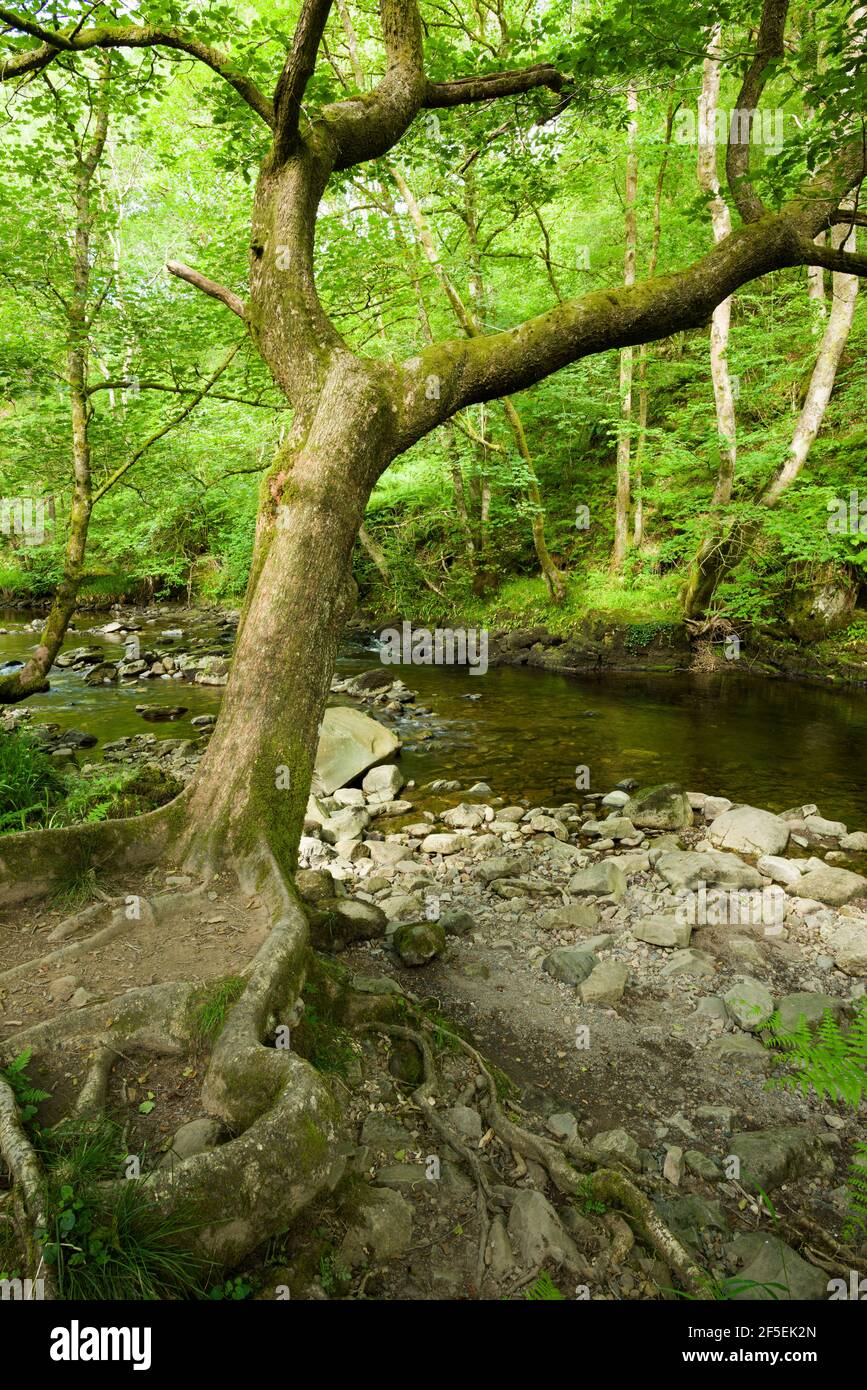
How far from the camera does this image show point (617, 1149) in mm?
3207

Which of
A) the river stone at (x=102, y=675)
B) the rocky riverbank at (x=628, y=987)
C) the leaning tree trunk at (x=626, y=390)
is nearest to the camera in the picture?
the rocky riverbank at (x=628, y=987)

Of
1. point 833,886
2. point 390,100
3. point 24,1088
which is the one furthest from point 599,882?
point 390,100

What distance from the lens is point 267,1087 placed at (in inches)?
99.2

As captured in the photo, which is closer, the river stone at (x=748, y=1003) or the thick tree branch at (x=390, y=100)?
the river stone at (x=748, y=1003)

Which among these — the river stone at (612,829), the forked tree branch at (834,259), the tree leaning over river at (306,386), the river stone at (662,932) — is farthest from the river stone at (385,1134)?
the forked tree branch at (834,259)

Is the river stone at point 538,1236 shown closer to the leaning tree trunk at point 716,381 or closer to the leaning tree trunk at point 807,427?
the leaning tree trunk at point 716,381

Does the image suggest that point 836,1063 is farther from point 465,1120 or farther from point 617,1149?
point 465,1120

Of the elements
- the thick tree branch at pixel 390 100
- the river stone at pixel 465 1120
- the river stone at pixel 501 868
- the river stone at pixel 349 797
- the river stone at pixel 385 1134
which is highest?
the thick tree branch at pixel 390 100

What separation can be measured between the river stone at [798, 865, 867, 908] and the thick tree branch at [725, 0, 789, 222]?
5.55 m

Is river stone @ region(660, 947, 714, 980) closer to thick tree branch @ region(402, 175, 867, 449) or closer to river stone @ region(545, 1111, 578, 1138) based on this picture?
river stone @ region(545, 1111, 578, 1138)

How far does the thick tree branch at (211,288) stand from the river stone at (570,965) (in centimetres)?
528

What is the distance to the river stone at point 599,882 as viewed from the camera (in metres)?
6.15
